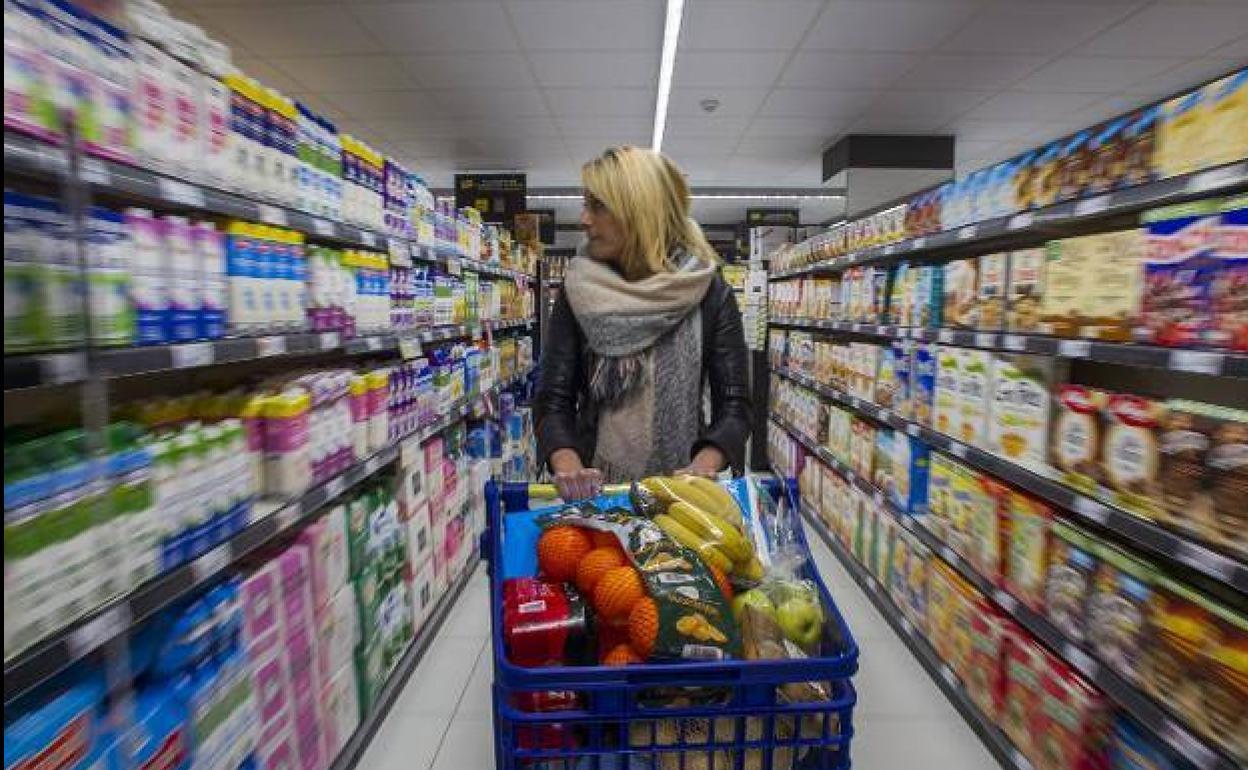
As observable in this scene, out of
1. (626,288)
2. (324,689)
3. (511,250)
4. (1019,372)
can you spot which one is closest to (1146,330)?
(1019,372)

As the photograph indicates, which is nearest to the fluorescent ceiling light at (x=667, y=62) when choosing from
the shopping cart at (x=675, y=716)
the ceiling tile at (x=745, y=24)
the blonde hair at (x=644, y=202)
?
the ceiling tile at (x=745, y=24)

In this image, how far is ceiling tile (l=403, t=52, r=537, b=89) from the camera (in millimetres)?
5617

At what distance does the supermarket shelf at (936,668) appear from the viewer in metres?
2.26

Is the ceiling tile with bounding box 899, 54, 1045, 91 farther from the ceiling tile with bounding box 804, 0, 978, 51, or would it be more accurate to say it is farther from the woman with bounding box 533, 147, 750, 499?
the woman with bounding box 533, 147, 750, 499

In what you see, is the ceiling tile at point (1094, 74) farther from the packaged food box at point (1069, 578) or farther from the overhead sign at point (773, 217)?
the overhead sign at point (773, 217)

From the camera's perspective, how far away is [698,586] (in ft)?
3.04

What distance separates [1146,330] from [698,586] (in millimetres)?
1487

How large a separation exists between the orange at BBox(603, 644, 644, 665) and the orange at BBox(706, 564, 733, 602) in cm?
14

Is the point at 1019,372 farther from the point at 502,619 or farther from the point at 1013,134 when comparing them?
the point at 1013,134

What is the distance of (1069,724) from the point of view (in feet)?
6.37

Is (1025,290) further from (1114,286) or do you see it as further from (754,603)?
(754,603)

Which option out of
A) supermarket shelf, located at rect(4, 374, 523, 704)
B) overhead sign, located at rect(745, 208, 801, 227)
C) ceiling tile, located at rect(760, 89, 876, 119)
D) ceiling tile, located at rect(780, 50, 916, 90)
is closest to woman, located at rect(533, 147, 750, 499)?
supermarket shelf, located at rect(4, 374, 523, 704)

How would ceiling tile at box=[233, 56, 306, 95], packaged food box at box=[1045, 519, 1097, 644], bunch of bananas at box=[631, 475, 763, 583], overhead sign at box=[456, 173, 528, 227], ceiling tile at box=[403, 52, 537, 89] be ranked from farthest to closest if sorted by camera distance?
overhead sign at box=[456, 173, 528, 227], ceiling tile at box=[233, 56, 306, 95], ceiling tile at box=[403, 52, 537, 89], packaged food box at box=[1045, 519, 1097, 644], bunch of bananas at box=[631, 475, 763, 583]

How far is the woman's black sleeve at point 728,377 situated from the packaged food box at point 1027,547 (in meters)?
0.96
